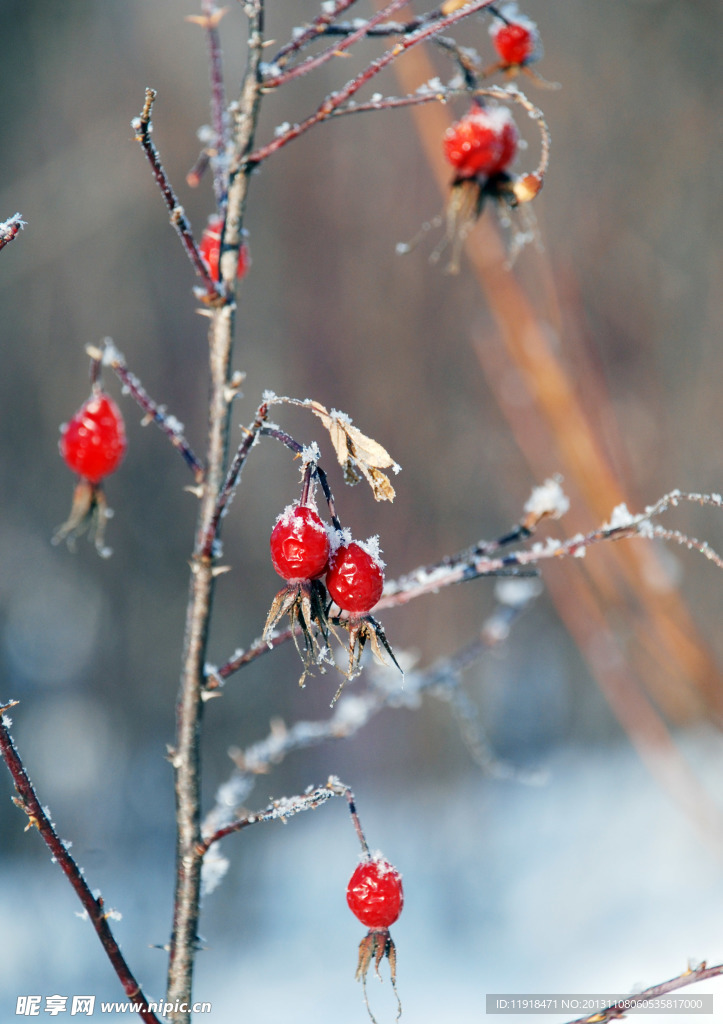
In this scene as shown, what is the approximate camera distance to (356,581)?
1.67ft

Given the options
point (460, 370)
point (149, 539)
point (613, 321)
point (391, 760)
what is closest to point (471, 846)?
point (391, 760)

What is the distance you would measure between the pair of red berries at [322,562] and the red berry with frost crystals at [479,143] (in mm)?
425

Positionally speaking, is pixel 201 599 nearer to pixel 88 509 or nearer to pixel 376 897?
pixel 88 509

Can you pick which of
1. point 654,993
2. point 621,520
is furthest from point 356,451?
point 654,993

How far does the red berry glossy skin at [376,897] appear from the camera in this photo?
0.59 m

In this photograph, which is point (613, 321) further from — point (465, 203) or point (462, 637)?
point (465, 203)

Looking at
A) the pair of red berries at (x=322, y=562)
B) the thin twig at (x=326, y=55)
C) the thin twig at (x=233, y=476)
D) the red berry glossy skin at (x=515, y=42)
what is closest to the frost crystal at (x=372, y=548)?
the pair of red berries at (x=322, y=562)

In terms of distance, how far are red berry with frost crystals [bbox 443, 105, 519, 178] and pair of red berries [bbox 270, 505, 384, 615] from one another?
425mm

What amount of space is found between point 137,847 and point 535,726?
2102mm

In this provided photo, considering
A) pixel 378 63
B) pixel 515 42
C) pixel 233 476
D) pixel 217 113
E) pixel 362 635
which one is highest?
pixel 515 42

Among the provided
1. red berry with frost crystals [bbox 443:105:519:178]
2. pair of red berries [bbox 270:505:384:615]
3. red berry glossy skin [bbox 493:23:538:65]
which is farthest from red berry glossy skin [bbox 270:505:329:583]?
red berry glossy skin [bbox 493:23:538:65]

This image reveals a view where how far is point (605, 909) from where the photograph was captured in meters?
2.90

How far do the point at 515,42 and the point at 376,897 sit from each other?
0.83 meters

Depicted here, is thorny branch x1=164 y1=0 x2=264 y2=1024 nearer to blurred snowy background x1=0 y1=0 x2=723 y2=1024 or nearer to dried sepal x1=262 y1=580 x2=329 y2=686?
dried sepal x1=262 y1=580 x2=329 y2=686
